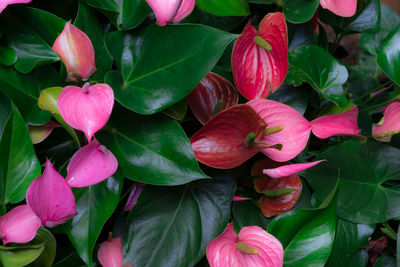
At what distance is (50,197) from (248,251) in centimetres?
22

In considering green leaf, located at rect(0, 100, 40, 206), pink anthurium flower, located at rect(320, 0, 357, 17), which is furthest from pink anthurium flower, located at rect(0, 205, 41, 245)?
pink anthurium flower, located at rect(320, 0, 357, 17)

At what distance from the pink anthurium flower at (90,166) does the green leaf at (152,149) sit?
4cm

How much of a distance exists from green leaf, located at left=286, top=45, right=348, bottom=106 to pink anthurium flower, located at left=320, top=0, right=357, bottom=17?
2.3 inches

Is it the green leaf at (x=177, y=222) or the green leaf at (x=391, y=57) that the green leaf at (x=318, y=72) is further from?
the green leaf at (x=177, y=222)

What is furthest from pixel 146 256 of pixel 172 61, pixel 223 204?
pixel 172 61

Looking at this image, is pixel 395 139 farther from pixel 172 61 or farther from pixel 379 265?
pixel 172 61

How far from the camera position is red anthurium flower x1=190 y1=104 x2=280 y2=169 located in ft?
1.52

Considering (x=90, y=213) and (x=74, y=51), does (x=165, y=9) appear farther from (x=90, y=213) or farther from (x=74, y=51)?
(x=90, y=213)

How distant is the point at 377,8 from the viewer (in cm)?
70

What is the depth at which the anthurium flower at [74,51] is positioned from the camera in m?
0.44

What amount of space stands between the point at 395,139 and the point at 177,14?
43 cm

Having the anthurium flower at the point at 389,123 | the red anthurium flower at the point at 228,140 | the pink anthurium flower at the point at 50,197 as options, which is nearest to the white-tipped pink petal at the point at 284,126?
the red anthurium flower at the point at 228,140

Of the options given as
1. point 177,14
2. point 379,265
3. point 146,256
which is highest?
point 177,14

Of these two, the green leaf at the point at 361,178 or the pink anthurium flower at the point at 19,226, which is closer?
the pink anthurium flower at the point at 19,226
